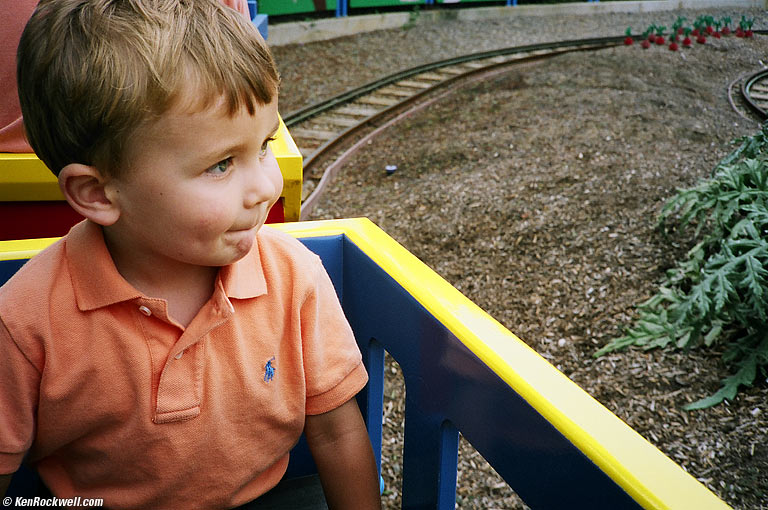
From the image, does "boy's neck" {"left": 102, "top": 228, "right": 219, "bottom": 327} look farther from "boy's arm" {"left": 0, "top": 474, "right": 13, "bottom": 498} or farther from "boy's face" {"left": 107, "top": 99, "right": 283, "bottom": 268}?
"boy's arm" {"left": 0, "top": 474, "right": 13, "bottom": 498}

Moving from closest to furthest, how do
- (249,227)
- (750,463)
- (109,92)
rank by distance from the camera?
(109,92) < (249,227) < (750,463)

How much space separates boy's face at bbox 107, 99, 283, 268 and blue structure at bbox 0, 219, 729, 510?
39 cm

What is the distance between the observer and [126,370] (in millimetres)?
1041

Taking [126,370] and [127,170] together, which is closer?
[127,170]

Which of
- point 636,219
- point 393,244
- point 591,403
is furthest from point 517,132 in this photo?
point 591,403

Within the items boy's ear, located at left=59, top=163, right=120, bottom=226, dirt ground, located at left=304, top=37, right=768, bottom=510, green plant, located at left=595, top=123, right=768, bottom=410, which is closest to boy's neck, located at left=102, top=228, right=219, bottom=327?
boy's ear, located at left=59, top=163, right=120, bottom=226

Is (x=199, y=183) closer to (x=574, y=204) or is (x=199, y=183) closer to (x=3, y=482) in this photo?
(x=3, y=482)

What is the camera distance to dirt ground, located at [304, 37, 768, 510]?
3.15 meters

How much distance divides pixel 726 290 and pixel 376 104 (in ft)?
22.6

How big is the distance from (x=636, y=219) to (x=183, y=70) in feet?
16.3

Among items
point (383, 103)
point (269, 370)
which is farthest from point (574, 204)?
point (269, 370)

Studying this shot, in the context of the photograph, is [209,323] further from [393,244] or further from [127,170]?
[393,244]

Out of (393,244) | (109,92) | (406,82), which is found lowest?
(406,82)

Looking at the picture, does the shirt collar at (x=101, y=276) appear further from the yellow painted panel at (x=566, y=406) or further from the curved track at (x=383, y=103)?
the curved track at (x=383, y=103)
